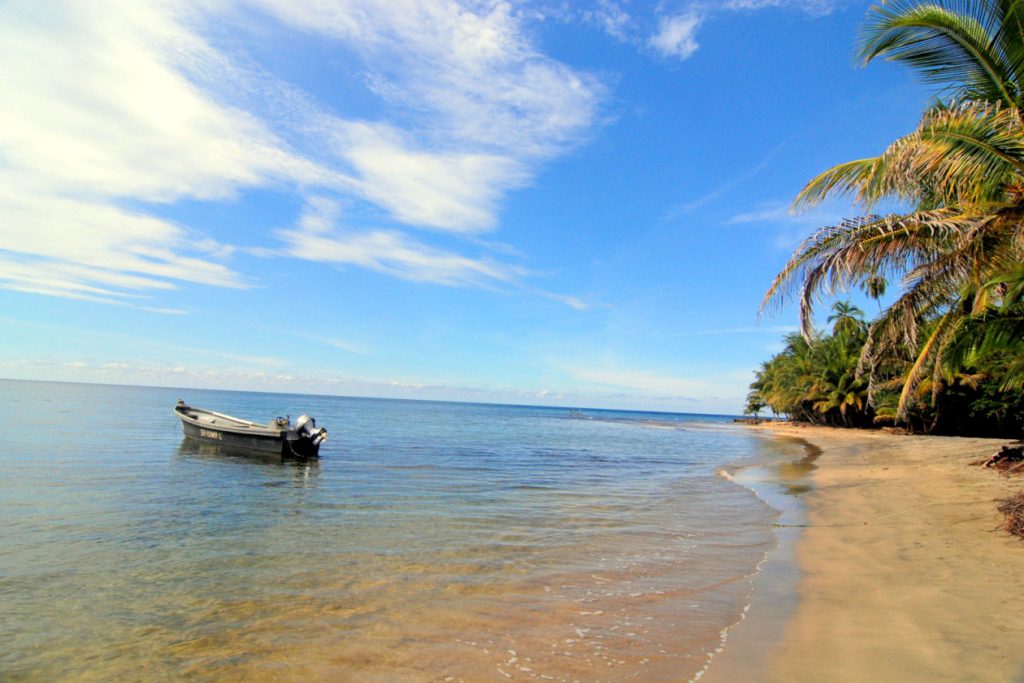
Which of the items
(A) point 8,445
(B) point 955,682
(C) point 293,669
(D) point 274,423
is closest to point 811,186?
(B) point 955,682

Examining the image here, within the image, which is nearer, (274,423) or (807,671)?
(807,671)

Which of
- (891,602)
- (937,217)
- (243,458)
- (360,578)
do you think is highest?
(937,217)

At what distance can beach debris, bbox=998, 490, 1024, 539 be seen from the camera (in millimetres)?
7279

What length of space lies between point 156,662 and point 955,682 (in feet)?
18.9

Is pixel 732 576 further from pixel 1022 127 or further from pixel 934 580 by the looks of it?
pixel 1022 127

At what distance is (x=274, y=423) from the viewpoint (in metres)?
19.6

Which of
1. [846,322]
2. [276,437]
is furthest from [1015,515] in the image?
[846,322]

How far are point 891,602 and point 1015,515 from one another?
3.82 metres

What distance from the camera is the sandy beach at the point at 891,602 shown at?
3975 millimetres

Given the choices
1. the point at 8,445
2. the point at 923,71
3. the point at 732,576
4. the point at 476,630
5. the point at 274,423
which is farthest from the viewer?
the point at 274,423

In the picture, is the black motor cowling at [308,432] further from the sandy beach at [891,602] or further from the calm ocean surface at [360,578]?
the sandy beach at [891,602]

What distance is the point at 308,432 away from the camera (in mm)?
19219

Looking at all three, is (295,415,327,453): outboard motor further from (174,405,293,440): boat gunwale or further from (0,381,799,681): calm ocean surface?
(0,381,799,681): calm ocean surface

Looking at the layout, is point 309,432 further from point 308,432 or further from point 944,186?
point 944,186
